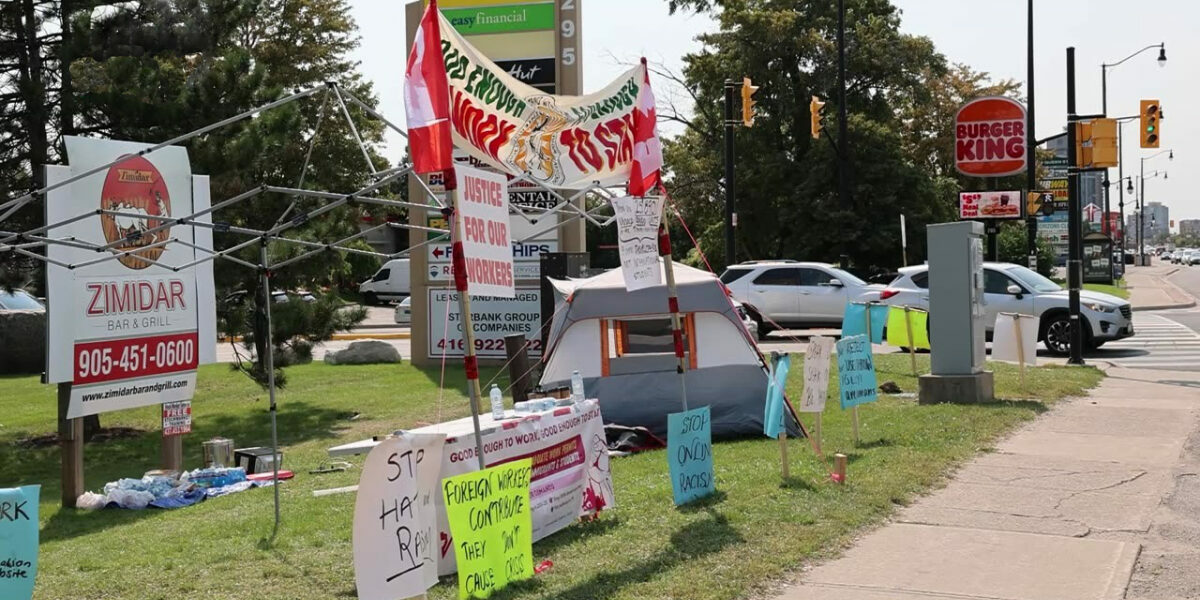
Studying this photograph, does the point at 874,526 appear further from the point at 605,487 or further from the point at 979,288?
the point at 979,288

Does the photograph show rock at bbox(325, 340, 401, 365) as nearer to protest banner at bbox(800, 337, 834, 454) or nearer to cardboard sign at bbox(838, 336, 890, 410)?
cardboard sign at bbox(838, 336, 890, 410)

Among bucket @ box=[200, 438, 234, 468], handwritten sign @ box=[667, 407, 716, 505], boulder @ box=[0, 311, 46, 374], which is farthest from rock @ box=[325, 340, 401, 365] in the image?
handwritten sign @ box=[667, 407, 716, 505]

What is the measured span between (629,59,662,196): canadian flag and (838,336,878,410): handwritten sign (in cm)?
271

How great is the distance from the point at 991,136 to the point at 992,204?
9.24 feet

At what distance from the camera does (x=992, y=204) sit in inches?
1147

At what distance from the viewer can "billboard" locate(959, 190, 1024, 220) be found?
28.9m

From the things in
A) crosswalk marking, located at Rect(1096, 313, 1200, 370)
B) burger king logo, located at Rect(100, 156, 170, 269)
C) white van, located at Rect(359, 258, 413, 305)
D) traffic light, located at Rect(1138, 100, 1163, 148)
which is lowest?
crosswalk marking, located at Rect(1096, 313, 1200, 370)

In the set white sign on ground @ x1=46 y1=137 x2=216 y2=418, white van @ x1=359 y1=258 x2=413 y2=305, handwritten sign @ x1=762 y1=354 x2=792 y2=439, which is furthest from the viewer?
white van @ x1=359 y1=258 x2=413 y2=305

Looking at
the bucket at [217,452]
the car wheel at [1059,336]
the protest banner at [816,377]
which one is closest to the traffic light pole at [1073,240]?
the car wheel at [1059,336]

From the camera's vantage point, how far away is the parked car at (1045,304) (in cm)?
2108

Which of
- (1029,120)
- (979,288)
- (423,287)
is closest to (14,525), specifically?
(979,288)

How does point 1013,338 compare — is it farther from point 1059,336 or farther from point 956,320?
point 1059,336

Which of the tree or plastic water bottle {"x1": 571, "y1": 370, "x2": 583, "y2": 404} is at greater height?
the tree

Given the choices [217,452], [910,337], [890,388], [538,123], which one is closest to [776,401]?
[538,123]
